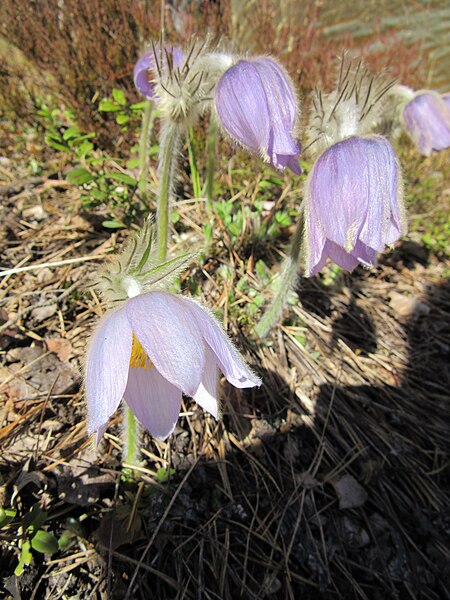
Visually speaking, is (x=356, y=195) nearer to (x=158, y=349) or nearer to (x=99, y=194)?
(x=158, y=349)

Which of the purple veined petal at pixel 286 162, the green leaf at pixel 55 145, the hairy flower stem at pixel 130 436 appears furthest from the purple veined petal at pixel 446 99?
the hairy flower stem at pixel 130 436

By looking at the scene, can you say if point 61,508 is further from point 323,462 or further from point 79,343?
point 323,462

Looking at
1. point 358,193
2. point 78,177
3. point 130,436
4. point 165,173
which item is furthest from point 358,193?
point 78,177

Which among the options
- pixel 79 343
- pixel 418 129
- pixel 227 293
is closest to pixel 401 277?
pixel 418 129

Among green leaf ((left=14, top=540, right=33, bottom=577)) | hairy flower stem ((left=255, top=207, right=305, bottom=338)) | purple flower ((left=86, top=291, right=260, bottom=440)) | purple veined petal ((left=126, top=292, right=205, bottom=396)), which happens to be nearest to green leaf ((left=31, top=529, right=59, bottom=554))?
green leaf ((left=14, top=540, right=33, bottom=577))

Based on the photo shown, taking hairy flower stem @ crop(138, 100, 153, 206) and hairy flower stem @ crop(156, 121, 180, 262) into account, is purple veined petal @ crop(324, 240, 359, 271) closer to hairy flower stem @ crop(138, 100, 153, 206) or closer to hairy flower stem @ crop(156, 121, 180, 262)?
hairy flower stem @ crop(156, 121, 180, 262)

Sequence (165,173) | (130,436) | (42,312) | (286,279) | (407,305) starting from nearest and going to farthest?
(130,436), (165,173), (286,279), (42,312), (407,305)
